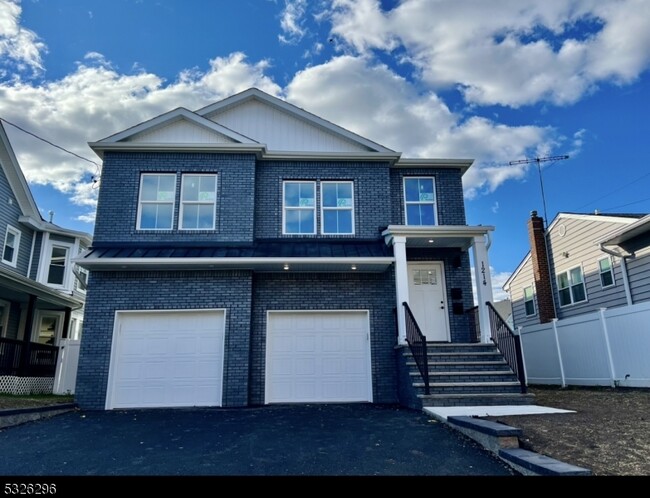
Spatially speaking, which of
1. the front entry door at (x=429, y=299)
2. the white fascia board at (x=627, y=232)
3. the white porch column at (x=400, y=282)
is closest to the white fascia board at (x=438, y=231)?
the white porch column at (x=400, y=282)

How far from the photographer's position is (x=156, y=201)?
10289 mm

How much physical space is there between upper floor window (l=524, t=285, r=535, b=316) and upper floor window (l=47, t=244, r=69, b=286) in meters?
18.2

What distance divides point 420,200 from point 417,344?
4504 mm

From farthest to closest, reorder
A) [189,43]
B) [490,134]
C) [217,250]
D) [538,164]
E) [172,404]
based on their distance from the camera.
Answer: [538,164] → [490,134] → [189,43] → [217,250] → [172,404]

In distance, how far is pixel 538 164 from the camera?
1571 cm

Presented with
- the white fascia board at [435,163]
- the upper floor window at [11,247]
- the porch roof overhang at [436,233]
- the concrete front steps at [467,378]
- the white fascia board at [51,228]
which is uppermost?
the white fascia board at [435,163]

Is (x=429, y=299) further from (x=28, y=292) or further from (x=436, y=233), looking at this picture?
(x=28, y=292)

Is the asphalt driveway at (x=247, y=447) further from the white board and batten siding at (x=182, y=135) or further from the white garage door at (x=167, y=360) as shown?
the white board and batten siding at (x=182, y=135)

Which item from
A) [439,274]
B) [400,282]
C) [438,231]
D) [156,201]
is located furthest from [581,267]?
[156,201]

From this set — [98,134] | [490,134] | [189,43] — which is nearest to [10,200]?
[98,134]

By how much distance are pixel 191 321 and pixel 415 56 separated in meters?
9.51

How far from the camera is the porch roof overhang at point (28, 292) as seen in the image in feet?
38.3

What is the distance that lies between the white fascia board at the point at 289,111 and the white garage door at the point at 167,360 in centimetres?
550
